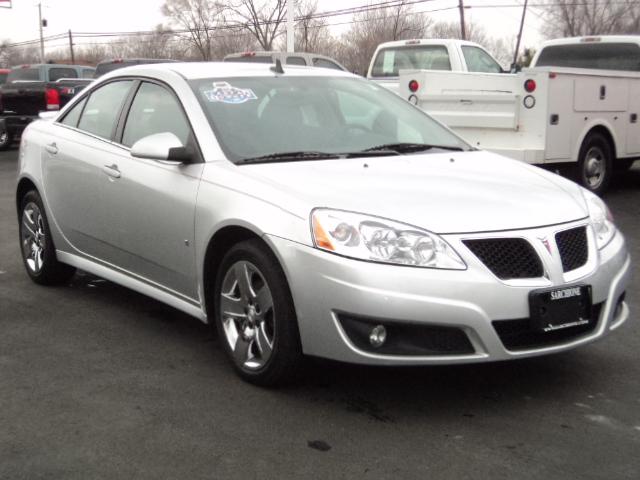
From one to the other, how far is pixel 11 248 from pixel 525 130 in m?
5.35

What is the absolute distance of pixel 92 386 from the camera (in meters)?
4.45

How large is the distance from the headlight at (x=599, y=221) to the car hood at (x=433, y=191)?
0.07 meters

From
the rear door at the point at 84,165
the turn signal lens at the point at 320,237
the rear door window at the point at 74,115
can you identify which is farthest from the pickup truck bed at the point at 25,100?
the turn signal lens at the point at 320,237

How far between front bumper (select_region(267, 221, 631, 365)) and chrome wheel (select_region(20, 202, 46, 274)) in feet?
9.76

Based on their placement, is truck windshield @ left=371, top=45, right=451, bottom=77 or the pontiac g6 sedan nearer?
the pontiac g6 sedan

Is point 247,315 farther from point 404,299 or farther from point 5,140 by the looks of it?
point 5,140

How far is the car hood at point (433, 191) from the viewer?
3.99 meters

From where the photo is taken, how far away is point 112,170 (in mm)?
5426

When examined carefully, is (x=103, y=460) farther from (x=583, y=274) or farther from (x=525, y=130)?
(x=525, y=130)

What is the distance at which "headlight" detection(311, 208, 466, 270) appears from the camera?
3838mm

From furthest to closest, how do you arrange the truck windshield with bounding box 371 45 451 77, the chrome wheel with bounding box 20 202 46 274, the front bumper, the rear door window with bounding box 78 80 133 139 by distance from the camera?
the truck windshield with bounding box 371 45 451 77 → the chrome wheel with bounding box 20 202 46 274 → the rear door window with bounding box 78 80 133 139 → the front bumper

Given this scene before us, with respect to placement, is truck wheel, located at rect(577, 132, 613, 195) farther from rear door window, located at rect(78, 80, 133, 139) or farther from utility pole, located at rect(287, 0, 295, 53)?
utility pole, located at rect(287, 0, 295, 53)

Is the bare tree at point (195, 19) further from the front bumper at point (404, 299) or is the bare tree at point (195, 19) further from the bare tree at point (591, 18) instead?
the front bumper at point (404, 299)

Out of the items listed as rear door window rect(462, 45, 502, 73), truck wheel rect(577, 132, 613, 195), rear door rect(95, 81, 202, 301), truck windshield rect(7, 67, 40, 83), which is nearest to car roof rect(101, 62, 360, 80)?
rear door rect(95, 81, 202, 301)
